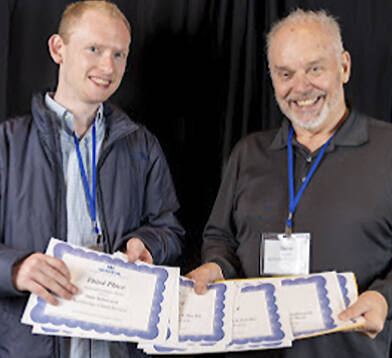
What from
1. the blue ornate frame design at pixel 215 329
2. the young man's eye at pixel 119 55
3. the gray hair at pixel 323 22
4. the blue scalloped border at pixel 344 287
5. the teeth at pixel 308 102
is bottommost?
the blue ornate frame design at pixel 215 329

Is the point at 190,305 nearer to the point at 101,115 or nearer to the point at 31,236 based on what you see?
the point at 31,236

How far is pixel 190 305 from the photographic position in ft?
5.53

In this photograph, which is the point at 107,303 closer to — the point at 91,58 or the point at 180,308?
the point at 180,308

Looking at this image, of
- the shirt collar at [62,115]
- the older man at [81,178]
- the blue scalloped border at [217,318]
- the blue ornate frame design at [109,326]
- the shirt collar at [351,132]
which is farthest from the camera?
the shirt collar at [351,132]

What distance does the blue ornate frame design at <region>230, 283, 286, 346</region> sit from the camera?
5.32 feet

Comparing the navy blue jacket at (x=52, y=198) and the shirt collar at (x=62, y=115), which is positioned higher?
the shirt collar at (x=62, y=115)

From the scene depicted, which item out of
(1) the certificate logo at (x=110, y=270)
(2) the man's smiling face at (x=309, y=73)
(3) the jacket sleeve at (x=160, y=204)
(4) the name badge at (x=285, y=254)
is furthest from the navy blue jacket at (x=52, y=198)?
(2) the man's smiling face at (x=309, y=73)

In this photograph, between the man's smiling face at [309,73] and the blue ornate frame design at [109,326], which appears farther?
the man's smiling face at [309,73]

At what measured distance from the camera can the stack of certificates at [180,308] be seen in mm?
1522

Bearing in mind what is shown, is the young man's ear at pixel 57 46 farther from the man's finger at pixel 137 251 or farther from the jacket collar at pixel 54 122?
the man's finger at pixel 137 251

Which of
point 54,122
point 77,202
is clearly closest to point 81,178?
point 77,202

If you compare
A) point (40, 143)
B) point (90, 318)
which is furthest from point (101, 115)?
point (90, 318)

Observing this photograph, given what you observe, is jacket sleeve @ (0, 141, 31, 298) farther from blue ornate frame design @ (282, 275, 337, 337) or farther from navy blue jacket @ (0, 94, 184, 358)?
blue ornate frame design @ (282, 275, 337, 337)

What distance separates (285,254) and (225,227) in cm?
33
